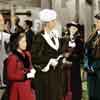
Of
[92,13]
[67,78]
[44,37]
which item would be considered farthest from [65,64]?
[92,13]

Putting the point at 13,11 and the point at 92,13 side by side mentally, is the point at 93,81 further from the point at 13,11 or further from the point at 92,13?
the point at 13,11

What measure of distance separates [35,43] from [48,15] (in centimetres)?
50

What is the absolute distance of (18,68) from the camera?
1021cm

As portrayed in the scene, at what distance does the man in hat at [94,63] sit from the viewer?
11164 mm

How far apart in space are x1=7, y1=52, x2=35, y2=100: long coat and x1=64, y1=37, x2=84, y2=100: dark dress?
1354 millimetres

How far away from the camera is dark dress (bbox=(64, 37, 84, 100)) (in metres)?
11.7

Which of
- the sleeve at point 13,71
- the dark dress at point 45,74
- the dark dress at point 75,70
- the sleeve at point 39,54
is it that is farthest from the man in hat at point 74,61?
the sleeve at point 13,71

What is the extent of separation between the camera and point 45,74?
1079 centimetres

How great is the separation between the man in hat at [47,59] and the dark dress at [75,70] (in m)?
0.76

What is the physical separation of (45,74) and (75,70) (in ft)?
4.03

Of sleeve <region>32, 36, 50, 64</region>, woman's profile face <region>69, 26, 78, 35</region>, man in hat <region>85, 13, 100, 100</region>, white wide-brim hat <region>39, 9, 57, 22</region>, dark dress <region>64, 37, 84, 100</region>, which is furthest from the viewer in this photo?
woman's profile face <region>69, 26, 78, 35</region>

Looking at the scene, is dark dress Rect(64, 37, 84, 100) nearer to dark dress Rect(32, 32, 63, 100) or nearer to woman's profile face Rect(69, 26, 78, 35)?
woman's profile face Rect(69, 26, 78, 35)

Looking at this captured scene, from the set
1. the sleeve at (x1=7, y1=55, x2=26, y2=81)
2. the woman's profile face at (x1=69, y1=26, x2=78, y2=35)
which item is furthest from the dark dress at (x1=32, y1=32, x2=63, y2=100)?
the woman's profile face at (x1=69, y1=26, x2=78, y2=35)

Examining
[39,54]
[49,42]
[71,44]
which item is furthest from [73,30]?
[39,54]
